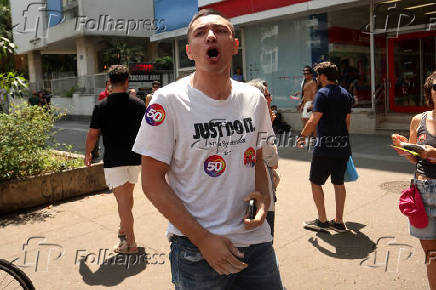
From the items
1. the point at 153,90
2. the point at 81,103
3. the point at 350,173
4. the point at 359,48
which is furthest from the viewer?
the point at 81,103

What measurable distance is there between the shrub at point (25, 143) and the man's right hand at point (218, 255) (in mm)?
5165

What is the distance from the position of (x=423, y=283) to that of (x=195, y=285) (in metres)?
2.57

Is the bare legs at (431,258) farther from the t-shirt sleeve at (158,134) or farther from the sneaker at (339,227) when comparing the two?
the t-shirt sleeve at (158,134)

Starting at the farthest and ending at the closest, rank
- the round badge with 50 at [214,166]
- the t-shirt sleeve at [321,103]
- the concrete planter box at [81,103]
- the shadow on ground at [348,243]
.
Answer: the concrete planter box at [81,103] → the t-shirt sleeve at [321,103] → the shadow on ground at [348,243] → the round badge with 50 at [214,166]

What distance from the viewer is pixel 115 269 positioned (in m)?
4.08

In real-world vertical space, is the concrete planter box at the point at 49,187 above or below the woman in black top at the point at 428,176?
below

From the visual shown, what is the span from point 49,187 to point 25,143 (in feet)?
2.53

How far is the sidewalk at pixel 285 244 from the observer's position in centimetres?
373

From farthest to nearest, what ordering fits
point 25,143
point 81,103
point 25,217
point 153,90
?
point 81,103, point 153,90, point 25,143, point 25,217

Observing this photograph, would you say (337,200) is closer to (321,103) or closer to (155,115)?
(321,103)

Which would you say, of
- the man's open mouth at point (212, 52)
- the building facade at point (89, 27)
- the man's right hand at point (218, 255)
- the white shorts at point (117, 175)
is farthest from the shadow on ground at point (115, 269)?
the building facade at point (89, 27)

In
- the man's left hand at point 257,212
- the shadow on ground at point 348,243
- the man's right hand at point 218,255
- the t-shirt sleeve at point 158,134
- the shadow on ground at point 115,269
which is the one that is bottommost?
the shadow on ground at point 115,269

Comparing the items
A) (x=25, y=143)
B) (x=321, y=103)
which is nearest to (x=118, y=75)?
(x=321, y=103)

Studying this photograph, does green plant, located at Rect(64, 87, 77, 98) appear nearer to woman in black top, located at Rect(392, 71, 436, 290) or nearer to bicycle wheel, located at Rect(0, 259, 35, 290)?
bicycle wheel, located at Rect(0, 259, 35, 290)
